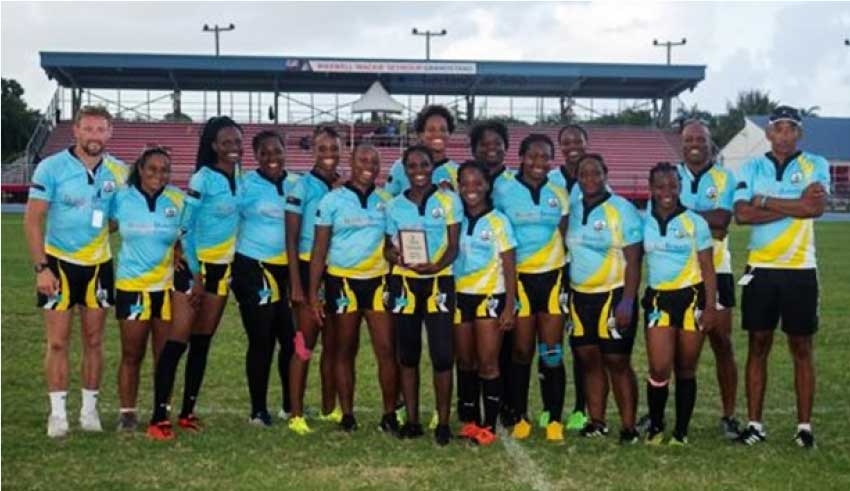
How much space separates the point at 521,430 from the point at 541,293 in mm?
915

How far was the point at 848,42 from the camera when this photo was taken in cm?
5081

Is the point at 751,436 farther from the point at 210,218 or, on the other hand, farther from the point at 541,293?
the point at 210,218

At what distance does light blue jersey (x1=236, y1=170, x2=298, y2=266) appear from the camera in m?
7.50

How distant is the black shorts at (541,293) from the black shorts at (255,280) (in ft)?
5.19

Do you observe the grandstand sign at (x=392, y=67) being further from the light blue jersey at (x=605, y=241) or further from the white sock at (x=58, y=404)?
the white sock at (x=58, y=404)

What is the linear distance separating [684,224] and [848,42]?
158 feet

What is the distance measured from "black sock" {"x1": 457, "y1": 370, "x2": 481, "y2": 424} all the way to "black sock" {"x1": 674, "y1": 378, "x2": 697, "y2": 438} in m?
1.28

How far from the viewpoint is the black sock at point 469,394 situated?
24.2 feet

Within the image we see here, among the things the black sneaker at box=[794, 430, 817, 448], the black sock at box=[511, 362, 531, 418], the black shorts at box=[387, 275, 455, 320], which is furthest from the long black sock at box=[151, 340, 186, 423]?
the black sneaker at box=[794, 430, 817, 448]

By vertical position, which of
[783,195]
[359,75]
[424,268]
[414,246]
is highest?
[359,75]

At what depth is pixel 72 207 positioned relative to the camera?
283 inches

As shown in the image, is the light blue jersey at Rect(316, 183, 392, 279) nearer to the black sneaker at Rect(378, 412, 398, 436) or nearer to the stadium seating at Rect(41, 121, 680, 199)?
the black sneaker at Rect(378, 412, 398, 436)

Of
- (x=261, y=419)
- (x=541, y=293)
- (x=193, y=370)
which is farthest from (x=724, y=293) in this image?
(x=193, y=370)

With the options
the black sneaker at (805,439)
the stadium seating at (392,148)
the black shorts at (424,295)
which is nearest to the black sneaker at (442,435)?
the black shorts at (424,295)
